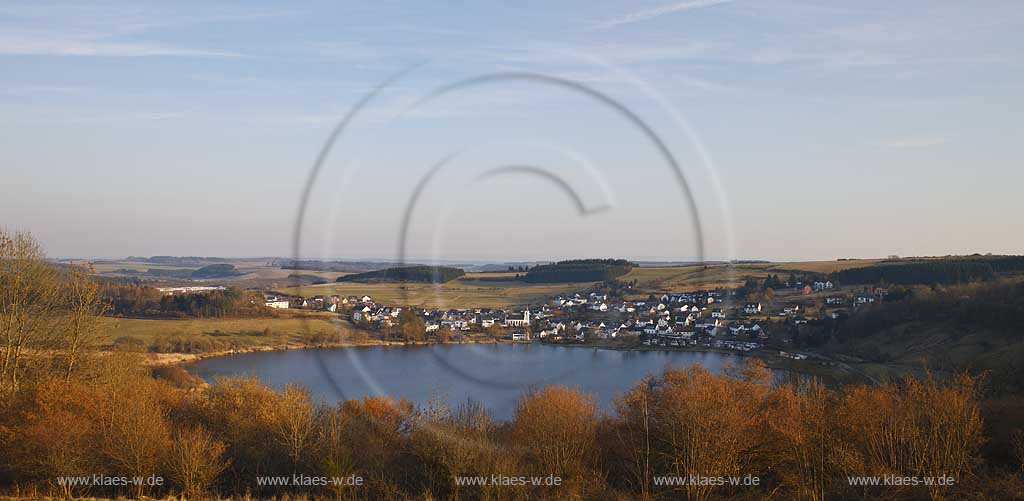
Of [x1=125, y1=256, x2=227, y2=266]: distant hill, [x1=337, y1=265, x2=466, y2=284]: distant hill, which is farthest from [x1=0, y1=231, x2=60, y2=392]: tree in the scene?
[x1=125, y1=256, x2=227, y2=266]: distant hill

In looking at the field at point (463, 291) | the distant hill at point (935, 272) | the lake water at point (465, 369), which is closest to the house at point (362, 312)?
the field at point (463, 291)

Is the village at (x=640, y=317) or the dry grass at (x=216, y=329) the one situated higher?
the village at (x=640, y=317)

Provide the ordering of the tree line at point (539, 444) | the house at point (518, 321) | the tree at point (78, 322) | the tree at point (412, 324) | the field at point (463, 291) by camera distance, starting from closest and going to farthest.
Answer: the tree line at point (539, 444) < the field at point (463, 291) < the tree at point (412, 324) < the house at point (518, 321) < the tree at point (78, 322)

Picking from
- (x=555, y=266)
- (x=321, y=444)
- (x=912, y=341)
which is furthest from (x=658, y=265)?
(x=912, y=341)

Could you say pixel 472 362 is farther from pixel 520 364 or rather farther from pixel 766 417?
pixel 766 417

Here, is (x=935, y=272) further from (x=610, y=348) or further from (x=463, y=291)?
(x=463, y=291)

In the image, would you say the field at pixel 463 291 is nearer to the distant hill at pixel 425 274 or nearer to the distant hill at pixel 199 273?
the distant hill at pixel 425 274

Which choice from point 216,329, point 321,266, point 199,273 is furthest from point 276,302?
point 199,273
